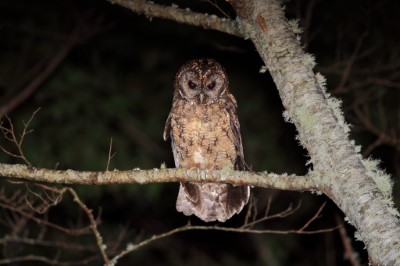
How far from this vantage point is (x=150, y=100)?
8398 mm

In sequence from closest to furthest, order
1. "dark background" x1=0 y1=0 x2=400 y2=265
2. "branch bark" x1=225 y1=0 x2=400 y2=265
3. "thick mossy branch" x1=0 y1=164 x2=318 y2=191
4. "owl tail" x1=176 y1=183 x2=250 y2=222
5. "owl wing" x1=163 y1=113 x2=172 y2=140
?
1. "branch bark" x1=225 y1=0 x2=400 y2=265
2. "thick mossy branch" x1=0 y1=164 x2=318 y2=191
3. "owl tail" x1=176 y1=183 x2=250 y2=222
4. "owl wing" x1=163 y1=113 x2=172 y2=140
5. "dark background" x1=0 y1=0 x2=400 y2=265

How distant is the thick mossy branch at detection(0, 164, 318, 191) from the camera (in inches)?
106

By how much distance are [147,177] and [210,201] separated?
64.3 inches

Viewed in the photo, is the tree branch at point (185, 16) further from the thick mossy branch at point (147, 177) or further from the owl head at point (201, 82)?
the thick mossy branch at point (147, 177)

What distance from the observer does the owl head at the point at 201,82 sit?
14.6ft

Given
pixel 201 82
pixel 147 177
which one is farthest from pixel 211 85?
pixel 147 177

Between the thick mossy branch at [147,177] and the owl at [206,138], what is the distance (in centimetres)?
144

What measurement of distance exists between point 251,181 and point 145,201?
5826 millimetres

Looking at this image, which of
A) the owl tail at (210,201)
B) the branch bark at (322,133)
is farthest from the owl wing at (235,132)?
the branch bark at (322,133)

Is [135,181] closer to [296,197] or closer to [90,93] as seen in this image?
[90,93]

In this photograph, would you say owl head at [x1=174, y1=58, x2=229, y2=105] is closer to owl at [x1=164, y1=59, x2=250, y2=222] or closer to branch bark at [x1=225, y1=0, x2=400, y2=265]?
owl at [x1=164, y1=59, x2=250, y2=222]

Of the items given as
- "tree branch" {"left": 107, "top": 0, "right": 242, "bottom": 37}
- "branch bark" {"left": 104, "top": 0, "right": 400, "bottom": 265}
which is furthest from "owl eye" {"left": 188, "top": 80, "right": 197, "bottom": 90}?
"branch bark" {"left": 104, "top": 0, "right": 400, "bottom": 265}

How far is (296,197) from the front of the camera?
8.56 metres

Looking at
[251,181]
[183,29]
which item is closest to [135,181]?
[251,181]
